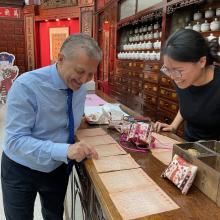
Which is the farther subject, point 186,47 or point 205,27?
point 205,27

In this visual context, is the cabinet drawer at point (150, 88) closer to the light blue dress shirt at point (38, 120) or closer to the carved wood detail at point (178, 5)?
the carved wood detail at point (178, 5)

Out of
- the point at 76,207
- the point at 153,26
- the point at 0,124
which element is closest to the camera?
the point at 76,207

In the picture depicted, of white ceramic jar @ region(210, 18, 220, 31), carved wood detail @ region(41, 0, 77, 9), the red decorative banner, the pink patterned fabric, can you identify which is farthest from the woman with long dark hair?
the red decorative banner

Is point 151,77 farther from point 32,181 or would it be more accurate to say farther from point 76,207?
point 32,181

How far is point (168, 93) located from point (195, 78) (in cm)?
193

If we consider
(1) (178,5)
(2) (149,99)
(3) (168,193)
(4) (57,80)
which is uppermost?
(1) (178,5)

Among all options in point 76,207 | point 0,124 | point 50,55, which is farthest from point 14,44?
point 76,207

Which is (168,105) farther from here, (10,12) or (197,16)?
(10,12)

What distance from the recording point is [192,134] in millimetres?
1588

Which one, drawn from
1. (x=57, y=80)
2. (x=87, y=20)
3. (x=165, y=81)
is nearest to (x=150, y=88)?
(x=165, y=81)

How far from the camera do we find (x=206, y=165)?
2.96ft

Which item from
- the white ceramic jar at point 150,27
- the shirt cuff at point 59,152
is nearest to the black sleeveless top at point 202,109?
the shirt cuff at point 59,152

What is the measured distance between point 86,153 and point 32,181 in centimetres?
40

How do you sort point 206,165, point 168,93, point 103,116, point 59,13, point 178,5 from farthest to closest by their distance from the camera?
1. point 59,13
2. point 168,93
3. point 178,5
4. point 103,116
5. point 206,165
